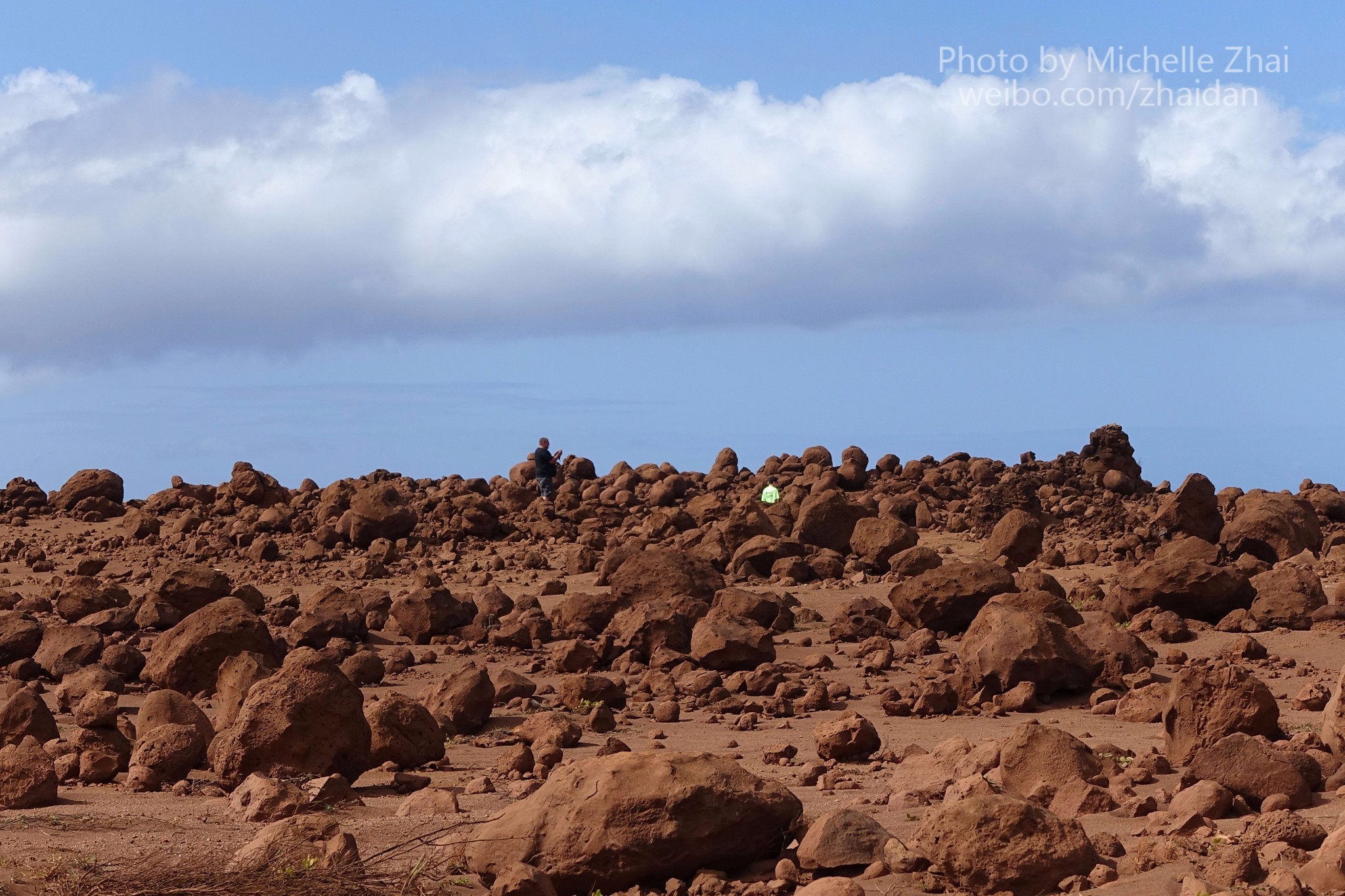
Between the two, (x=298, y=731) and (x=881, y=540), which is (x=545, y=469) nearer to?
(x=881, y=540)

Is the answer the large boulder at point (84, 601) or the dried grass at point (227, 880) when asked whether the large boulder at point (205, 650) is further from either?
the dried grass at point (227, 880)

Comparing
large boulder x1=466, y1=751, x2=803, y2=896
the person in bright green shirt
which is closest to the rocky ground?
large boulder x1=466, y1=751, x2=803, y2=896

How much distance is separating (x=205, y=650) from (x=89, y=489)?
43.0 ft

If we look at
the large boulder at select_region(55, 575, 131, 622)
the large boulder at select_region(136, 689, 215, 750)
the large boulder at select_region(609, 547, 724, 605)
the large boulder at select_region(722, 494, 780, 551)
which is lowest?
the large boulder at select_region(136, 689, 215, 750)

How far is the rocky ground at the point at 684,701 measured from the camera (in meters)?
5.20

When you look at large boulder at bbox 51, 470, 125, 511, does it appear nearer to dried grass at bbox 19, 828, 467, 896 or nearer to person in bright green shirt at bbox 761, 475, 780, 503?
person in bright green shirt at bbox 761, 475, 780, 503

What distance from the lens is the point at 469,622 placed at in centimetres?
1282

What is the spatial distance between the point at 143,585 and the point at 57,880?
11563mm

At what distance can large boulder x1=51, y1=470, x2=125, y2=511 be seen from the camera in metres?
22.2

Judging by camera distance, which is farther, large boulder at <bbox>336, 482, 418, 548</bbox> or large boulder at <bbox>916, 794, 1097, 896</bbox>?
large boulder at <bbox>336, 482, 418, 548</bbox>

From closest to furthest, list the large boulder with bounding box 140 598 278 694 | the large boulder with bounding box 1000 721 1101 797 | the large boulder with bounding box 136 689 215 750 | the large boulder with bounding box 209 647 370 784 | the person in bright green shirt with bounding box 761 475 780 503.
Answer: the large boulder with bounding box 1000 721 1101 797
the large boulder with bounding box 209 647 370 784
the large boulder with bounding box 136 689 215 750
the large boulder with bounding box 140 598 278 694
the person in bright green shirt with bounding box 761 475 780 503


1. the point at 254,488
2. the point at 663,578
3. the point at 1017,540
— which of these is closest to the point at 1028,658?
the point at 663,578

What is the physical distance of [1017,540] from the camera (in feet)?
51.5

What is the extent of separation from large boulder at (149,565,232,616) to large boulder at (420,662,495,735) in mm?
4773
